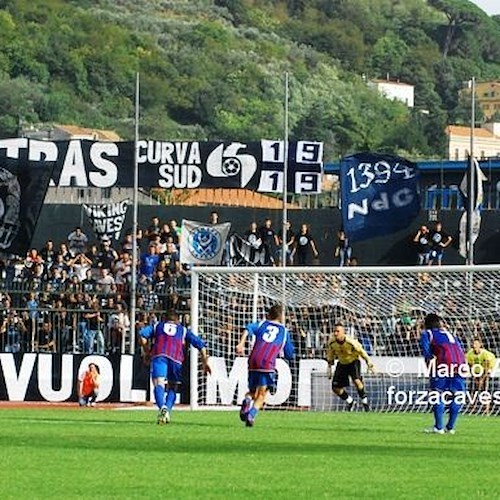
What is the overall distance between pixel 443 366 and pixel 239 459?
7274mm

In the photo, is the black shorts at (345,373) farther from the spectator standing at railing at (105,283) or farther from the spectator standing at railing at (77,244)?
the spectator standing at railing at (77,244)

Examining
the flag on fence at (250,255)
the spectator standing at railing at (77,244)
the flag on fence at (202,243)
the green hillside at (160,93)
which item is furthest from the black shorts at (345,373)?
the green hillside at (160,93)

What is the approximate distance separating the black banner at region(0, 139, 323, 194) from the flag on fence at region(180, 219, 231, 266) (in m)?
1.42

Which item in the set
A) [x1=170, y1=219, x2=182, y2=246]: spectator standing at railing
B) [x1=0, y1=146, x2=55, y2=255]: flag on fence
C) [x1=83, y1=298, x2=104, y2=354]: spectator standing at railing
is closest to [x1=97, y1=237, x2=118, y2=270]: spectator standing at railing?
[x1=170, y1=219, x2=182, y2=246]: spectator standing at railing

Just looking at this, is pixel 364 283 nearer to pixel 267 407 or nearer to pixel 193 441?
pixel 267 407

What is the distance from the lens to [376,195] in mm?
40000

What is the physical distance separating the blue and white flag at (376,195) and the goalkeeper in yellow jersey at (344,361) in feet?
18.3

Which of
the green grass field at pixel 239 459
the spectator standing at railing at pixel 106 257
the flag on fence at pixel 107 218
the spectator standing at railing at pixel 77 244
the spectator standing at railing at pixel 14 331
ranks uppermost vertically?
the flag on fence at pixel 107 218

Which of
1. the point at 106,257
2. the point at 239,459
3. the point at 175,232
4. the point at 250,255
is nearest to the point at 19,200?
the point at 106,257

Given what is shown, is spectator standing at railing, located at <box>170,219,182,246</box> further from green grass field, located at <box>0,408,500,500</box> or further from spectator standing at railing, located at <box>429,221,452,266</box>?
green grass field, located at <box>0,408,500,500</box>

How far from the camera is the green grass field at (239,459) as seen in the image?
16.8 m

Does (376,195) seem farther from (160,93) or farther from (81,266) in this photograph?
(160,93)

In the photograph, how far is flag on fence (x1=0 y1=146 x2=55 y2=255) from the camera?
3806 centimetres

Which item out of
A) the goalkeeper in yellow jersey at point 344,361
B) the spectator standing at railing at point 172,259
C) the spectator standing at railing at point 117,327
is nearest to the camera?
the goalkeeper in yellow jersey at point 344,361
